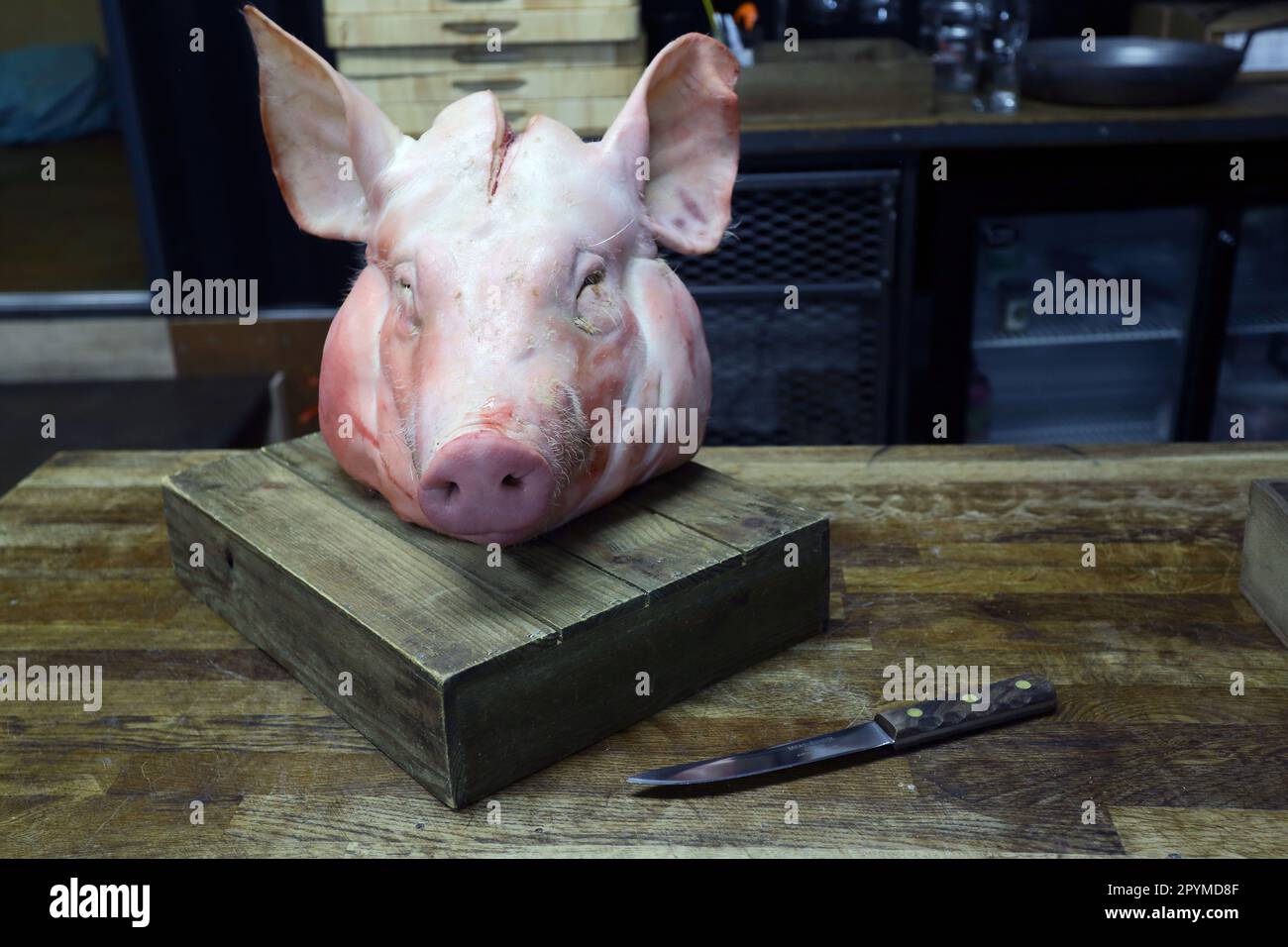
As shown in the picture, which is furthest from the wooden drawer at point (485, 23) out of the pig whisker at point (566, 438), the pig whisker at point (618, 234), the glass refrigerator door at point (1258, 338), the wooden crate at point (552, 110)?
the glass refrigerator door at point (1258, 338)

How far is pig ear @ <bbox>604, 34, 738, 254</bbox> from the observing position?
1.16 metres

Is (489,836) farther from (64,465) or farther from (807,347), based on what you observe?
(807,347)

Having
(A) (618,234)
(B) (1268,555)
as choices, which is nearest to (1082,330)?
(B) (1268,555)

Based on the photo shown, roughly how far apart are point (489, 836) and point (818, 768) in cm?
27

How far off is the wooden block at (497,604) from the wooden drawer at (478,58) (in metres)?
1.19

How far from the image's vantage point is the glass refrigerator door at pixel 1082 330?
2881 millimetres

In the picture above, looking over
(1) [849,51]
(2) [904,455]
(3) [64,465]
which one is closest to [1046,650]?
(2) [904,455]

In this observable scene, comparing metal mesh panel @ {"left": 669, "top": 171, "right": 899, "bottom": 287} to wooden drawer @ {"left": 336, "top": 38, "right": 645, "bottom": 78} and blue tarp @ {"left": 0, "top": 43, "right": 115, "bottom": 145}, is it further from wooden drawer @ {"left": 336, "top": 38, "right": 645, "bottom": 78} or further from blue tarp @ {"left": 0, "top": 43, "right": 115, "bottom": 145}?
blue tarp @ {"left": 0, "top": 43, "right": 115, "bottom": 145}

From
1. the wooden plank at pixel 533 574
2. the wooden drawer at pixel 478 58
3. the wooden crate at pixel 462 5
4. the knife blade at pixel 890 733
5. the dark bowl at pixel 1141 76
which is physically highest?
the wooden crate at pixel 462 5

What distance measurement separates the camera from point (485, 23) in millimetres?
2209

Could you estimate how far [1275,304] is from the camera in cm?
288

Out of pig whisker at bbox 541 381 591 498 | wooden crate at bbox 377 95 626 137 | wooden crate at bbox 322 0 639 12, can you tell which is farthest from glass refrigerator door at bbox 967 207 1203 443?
pig whisker at bbox 541 381 591 498

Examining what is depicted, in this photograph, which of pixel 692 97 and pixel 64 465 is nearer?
pixel 692 97

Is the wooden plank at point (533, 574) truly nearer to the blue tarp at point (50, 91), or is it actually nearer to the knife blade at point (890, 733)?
the knife blade at point (890, 733)
